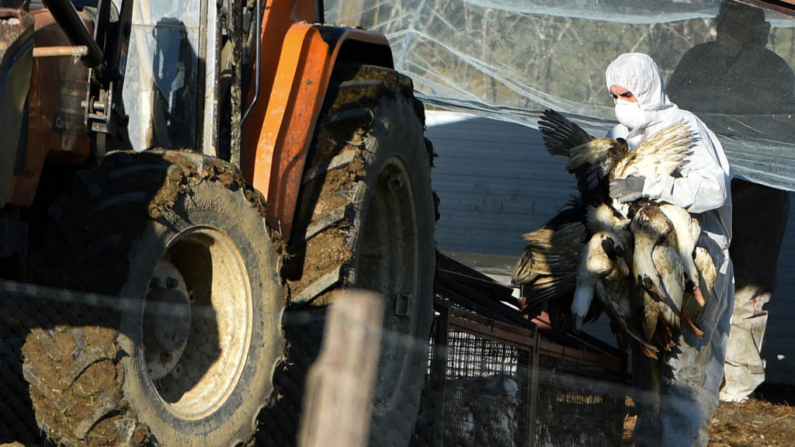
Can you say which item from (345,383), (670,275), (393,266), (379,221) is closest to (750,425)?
(670,275)

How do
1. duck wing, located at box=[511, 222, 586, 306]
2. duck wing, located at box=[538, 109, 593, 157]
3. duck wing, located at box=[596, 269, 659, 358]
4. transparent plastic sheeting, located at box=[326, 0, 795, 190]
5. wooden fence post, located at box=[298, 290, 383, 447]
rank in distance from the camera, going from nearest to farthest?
wooden fence post, located at box=[298, 290, 383, 447] → duck wing, located at box=[596, 269, 659, 358] → duck wing, located at box=[511, 222, 586, 306] → duck wing, located at box=[538, 109, 593, 157] → transparent plastic sheeting, located at box=[326, 0, 795, 190]

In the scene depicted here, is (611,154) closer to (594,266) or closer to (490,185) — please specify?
(594,266)

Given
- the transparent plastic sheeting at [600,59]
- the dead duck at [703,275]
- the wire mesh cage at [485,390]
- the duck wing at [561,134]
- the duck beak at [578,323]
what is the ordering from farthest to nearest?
the transparent plastic sheeting at [600,59]
the duck wing at [561,134]
the duck beak at [578,323]
the dead duck at [703,275]
the wire mesh cage at [485,390]

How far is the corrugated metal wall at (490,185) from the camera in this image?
9.94 m

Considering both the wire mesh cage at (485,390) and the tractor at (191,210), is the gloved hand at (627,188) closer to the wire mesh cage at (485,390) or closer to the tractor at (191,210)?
the wire mesh cage at (485,390)

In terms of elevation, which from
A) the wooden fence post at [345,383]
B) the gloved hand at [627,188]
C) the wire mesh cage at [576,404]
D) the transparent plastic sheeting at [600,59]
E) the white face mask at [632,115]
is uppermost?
the transparent plastic sheeting at [600,59]

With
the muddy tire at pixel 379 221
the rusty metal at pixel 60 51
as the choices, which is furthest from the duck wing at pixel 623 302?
the rusty metal at pixel 60 51

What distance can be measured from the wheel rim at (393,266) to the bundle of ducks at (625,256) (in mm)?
1155

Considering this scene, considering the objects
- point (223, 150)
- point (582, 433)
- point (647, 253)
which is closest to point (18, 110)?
point (223, 150)

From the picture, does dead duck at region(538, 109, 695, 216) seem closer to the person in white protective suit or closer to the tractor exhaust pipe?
the person in white protective suit

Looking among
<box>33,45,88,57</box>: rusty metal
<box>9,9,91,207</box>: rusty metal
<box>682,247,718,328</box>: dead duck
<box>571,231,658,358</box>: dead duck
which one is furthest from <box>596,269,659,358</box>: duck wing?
<box>33,45,88,57</box>: rusty metal

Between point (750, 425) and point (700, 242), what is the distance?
2688 millimetres

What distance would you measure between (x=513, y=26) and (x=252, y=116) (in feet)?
11.6

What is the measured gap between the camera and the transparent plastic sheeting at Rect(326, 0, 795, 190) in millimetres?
6891
